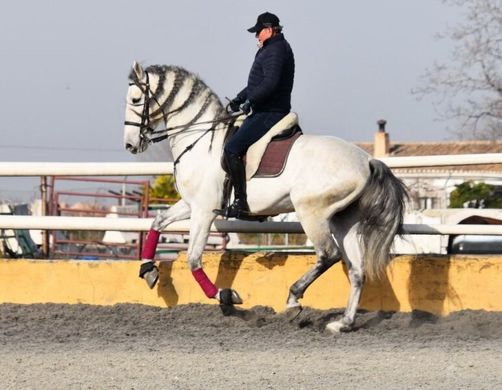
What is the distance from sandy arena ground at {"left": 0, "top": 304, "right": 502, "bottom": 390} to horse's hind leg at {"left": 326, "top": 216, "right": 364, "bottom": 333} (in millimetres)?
149

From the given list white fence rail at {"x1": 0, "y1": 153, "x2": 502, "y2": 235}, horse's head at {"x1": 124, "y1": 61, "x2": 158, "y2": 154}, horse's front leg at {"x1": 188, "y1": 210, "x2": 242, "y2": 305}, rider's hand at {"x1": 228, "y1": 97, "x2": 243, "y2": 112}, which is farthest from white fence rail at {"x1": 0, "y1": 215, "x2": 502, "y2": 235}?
rider's hand at {"x1": 228, "y1": 97, "x2": 243, "y2": 112}

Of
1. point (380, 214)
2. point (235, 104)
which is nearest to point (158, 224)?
point (235, 104)

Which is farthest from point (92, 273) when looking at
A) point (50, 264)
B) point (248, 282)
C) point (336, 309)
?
point (336, 309)

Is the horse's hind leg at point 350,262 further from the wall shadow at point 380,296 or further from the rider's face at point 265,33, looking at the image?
the rider's face at point 265,33

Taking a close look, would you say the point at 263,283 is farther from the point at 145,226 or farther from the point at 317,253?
the point at 145,226

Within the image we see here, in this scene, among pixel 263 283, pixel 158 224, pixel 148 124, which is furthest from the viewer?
pixel 148 124

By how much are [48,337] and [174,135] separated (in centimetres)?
250

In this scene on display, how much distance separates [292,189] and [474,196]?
2596 centimetres

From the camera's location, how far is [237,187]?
10.3 meters

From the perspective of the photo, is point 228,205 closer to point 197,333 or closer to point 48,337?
point 197,333

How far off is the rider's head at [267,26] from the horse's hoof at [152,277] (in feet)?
7.64

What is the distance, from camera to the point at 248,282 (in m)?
10.9

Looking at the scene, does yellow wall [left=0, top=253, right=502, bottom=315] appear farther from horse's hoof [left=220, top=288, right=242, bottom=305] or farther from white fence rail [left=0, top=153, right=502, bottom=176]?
white fence rail [left=0, top=153, right=502, bottom=176]

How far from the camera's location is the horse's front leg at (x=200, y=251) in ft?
34.0
